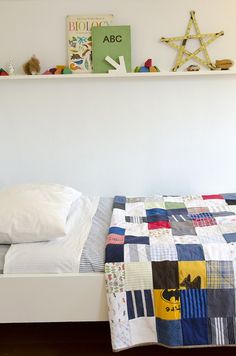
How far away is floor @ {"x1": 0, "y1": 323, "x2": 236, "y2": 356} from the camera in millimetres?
1849

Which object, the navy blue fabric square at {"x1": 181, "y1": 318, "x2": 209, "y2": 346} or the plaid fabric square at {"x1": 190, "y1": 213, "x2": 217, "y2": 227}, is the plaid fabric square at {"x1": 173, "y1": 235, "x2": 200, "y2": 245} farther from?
the navy blue fabric square at {"x1": 181, "y1": 318, "x2": 209, "y2": 346}

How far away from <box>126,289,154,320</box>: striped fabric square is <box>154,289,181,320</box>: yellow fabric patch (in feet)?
0.08

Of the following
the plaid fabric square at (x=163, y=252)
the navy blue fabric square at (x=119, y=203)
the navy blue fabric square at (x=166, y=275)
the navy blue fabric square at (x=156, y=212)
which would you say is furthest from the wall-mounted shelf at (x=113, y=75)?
the navy blue fabric square at (x=166, y=275)

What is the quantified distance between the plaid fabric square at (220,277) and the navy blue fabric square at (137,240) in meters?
0.32

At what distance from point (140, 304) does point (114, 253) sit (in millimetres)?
238

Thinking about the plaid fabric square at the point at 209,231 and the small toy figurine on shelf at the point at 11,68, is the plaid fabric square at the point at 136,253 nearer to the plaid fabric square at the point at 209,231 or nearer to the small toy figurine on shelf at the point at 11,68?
the plaid fabric square at the point at 209,231

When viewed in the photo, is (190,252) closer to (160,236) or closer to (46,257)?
(160,236)

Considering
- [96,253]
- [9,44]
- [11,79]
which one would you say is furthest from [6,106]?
[96,253]

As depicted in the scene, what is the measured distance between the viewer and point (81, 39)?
2.56 m

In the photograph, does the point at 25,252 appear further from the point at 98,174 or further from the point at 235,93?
the point at 235,93

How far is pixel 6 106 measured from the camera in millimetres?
2699

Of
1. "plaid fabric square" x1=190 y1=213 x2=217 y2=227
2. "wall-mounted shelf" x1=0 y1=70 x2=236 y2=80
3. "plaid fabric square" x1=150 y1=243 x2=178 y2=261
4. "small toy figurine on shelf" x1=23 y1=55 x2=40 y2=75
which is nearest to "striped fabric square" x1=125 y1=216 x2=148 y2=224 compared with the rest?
"plaid fabric square" x1=190 y1=213 x2=217 y2=227

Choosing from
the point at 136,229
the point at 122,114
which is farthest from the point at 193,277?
the point at 122,114

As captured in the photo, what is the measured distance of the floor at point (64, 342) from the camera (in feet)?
6.07
